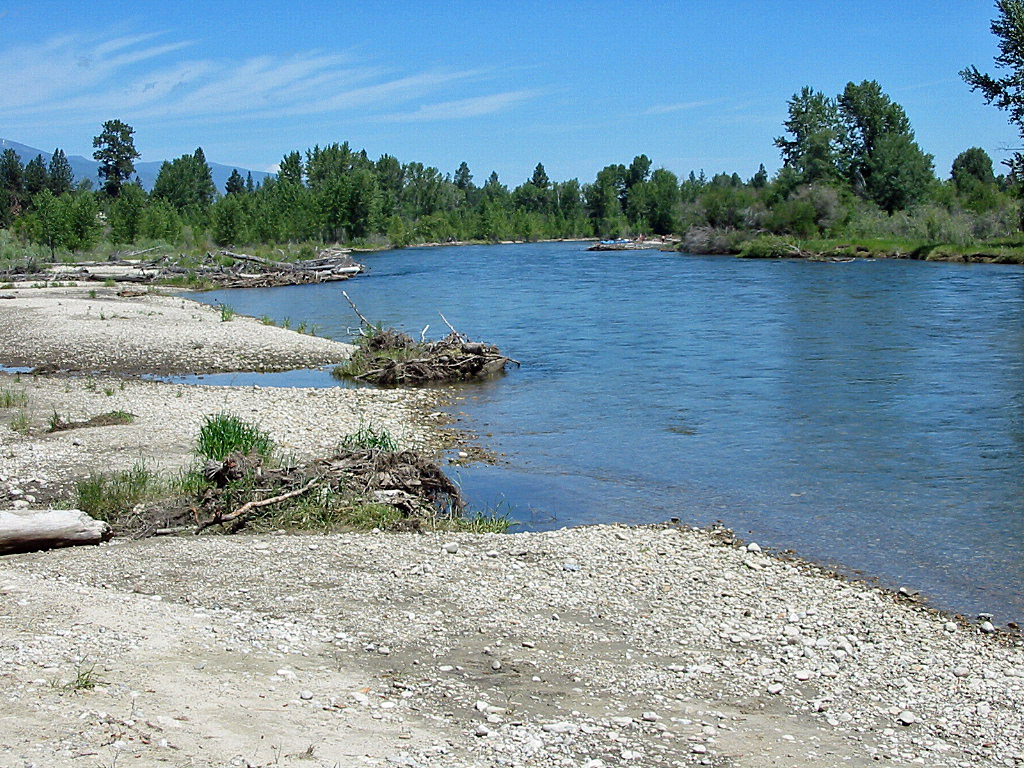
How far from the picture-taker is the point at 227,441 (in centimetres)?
1295

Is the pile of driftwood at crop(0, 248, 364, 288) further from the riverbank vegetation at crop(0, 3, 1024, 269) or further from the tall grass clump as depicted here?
the tall grass clump

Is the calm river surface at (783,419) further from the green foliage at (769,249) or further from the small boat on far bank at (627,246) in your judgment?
the small boat on far bank at (627,246)

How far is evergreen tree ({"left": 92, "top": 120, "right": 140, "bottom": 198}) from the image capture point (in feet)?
403

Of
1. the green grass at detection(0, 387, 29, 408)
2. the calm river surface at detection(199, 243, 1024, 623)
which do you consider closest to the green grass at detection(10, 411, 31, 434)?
the green grass at detection(0, 387, 29, 408)

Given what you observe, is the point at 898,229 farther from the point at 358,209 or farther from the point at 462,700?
the point at 462,700

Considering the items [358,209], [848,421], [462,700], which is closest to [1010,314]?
[848,421]

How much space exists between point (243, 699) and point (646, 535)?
20.1ft

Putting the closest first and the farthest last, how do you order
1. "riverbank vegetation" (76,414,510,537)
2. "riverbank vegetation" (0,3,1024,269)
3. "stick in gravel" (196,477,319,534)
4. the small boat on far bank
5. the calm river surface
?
"stick in gravel" (196,477,319,534) < "riverbank vegetation" (76,414,510,537) < the calm river surface < "riverbank vegetation" (0,3,1024,269) < the small boat on far bank

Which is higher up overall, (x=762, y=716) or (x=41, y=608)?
(x=41, y=608)

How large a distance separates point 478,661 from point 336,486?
184 inches

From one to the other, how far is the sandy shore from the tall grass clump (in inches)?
77.3

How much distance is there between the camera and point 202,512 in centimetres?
1111

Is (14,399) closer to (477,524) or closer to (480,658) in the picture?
(477,524)

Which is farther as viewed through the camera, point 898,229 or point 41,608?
point 898,229
